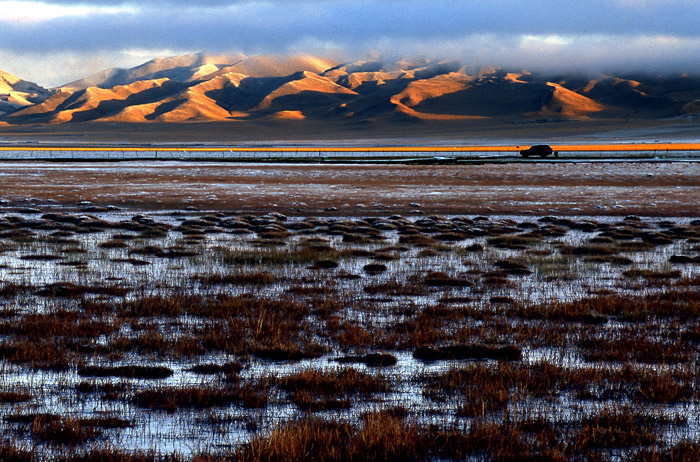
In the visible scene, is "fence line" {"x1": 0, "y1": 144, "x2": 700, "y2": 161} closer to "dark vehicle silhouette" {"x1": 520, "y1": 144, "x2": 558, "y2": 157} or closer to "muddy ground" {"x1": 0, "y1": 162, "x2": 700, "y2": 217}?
"dark vehicle silhouette" {"x1": 520, "y1": 144, "x2": 558, "y2": 157}

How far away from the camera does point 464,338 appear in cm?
955

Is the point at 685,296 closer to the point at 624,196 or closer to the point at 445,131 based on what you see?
the point at 624,196

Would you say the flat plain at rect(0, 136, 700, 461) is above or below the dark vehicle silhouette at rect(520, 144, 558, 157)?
below

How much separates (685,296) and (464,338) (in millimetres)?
4652

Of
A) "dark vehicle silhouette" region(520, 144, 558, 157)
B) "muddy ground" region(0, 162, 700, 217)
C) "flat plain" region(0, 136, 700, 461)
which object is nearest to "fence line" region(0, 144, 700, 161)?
"dark vehicle silhouette" region(520, 144, 558, 157)

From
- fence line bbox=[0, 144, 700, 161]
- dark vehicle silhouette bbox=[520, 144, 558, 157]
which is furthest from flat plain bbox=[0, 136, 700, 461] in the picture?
dark vehicle silhouette bbox=[520, 144, 558, 157]

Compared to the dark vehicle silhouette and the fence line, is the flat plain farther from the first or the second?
the dark vehicle silhouette

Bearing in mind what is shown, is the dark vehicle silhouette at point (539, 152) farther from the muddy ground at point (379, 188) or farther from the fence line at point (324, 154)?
the muddy ground at point (379, 188)

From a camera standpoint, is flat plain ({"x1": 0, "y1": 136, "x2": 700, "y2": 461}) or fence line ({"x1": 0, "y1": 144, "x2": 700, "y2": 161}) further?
fence line ({"x1": 0, "y1": 144, "x2": 700, "y2": 161})

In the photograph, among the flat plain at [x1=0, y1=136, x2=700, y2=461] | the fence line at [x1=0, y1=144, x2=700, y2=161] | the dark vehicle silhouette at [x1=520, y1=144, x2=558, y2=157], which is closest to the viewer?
the flat plain at [x1=0, y1=136, x2=700, y2=461]

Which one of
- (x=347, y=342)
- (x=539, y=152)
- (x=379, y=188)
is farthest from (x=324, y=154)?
(x=347, y=342)

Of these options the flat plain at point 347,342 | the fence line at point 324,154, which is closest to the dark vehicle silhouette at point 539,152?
the fence line at point 324,154

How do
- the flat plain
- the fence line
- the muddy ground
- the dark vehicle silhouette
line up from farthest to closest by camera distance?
the dark vehicle silhouette < the fence line < the muddy ground < the flat plain

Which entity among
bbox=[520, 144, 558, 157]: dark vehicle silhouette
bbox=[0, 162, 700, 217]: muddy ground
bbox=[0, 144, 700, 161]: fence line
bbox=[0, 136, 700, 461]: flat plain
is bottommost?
bbox=[0, 162, 700, 217]: muddy ground
